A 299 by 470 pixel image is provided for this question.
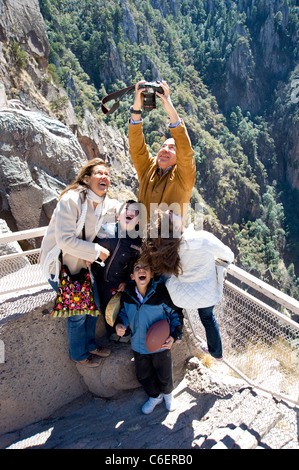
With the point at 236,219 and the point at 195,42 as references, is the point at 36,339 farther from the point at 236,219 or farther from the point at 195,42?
the point at 195,42

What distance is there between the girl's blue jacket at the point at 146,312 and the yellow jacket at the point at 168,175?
0.56 m

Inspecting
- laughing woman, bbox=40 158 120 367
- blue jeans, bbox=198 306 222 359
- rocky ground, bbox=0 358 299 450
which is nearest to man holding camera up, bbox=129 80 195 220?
laughing woman, bbox=40 158 120 367

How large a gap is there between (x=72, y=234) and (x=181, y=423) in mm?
1593

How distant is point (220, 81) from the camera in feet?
228

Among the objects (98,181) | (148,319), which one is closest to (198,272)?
(148,319)

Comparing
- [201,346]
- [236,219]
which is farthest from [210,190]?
[201,346]

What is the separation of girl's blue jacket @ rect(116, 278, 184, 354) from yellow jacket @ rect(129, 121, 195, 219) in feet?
1.85

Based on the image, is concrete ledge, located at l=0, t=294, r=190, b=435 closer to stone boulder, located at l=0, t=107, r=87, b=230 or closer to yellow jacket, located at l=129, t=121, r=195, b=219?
yellow jacket, located at l=129, t=121, r=195, b=219

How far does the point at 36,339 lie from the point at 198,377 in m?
1.38

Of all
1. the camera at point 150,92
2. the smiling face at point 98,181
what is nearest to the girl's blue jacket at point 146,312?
the smiling face at point 98,181

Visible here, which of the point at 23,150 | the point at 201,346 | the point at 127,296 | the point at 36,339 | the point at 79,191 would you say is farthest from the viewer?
the point at 23,150

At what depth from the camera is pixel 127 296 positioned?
2270 millimetres

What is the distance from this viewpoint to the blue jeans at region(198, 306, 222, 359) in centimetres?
236

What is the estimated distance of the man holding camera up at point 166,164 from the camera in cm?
227
